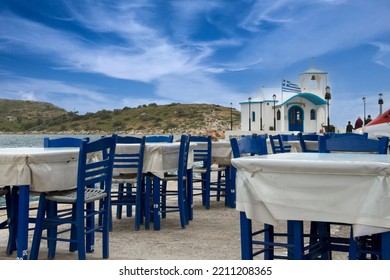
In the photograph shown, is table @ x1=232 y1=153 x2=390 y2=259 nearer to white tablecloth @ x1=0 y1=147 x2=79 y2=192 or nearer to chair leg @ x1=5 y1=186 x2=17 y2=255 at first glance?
white tablecloth @ x1=0 y1=147 x2=79 y2=192

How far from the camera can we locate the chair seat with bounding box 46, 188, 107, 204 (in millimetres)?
2965

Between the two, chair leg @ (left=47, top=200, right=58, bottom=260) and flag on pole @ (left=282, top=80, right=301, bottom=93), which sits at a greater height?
flag on pole @ (left=282, top=80, right=301, bottom=93)

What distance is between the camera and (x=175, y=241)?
12.7ft

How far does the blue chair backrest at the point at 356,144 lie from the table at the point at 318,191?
3.12 ft

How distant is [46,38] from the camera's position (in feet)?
11.6

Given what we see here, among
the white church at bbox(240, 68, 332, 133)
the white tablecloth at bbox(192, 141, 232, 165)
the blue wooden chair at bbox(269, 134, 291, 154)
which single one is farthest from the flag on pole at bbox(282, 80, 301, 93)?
the blue wooden chair at bbox(269, 134, 291, 154)

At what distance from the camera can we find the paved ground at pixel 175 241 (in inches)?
133

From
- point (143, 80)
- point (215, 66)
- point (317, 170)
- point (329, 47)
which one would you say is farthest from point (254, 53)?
point (317, 170)

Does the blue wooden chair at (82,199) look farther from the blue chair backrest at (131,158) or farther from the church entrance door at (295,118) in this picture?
the church entrance door at (295,118)

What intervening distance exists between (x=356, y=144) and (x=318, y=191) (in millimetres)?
1089

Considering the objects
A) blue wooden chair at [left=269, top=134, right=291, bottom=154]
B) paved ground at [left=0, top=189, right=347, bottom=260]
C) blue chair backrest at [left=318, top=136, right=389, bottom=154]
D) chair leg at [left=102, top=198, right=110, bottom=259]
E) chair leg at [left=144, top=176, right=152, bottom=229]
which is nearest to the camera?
blue chair backrest at [left=318, top=136, right=389, bottom=154]

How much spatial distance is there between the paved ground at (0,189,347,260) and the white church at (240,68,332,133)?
27836mm

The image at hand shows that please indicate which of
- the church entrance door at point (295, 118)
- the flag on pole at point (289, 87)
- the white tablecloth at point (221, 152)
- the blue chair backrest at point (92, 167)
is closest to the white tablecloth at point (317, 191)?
the blue chair backrest at point (92, 167)
